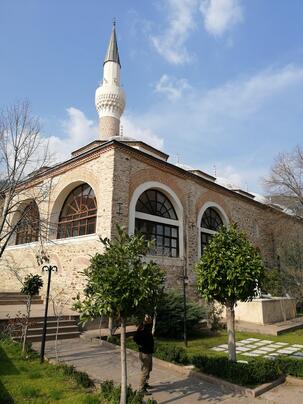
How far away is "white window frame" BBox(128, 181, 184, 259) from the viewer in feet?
46.9

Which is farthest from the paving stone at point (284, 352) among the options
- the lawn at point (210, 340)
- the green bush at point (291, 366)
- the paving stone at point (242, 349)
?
the green bush at point (291, 366)

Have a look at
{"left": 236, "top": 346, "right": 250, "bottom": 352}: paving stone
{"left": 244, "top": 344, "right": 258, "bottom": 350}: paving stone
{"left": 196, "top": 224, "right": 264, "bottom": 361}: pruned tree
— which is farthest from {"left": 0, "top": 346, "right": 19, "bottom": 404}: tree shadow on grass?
{"left": 244, "top": 344, "right": 258, "bottom": 350}: paving stone

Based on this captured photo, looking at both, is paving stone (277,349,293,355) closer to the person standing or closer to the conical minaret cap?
the person standing

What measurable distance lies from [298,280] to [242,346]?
11.2 meters

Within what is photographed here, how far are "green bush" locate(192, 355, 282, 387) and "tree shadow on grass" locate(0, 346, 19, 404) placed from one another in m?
3.76

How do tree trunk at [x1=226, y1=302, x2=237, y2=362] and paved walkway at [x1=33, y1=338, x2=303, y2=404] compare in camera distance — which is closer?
paved walkway at [x1=33, y1=338, x2=303, y2=404]

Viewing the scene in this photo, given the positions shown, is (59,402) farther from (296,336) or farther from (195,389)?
(296,336)

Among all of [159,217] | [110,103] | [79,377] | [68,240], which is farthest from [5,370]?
[110,103]

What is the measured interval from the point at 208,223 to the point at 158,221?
16.1 ft

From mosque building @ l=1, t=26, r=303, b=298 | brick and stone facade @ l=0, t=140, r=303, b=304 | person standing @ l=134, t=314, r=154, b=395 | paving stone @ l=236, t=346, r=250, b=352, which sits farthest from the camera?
mosque building @ l=1, t=26, r=303, b=298

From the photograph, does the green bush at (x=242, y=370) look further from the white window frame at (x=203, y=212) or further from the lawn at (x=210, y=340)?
the white window frame at (x=203, y=212)

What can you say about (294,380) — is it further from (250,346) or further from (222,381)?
(250,346)

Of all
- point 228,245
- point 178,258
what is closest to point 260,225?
point 178,258

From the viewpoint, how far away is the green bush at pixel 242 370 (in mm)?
6059
